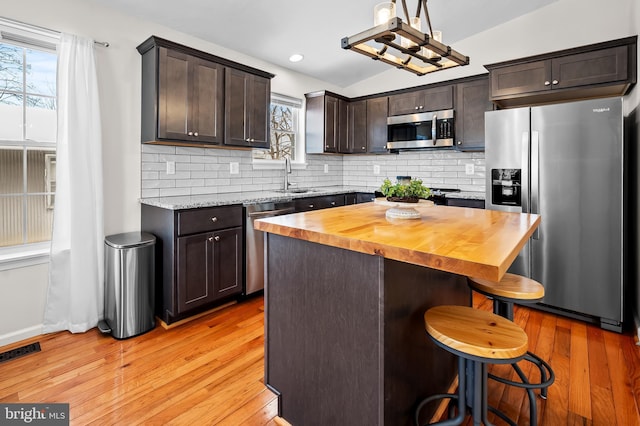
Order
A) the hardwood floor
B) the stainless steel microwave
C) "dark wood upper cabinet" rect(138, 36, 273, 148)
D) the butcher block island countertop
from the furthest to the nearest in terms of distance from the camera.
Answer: the stainless steel microwave → "dark wood upper cabinet" rect(138, 36, 273, 148) → the hardwood floor → the butcher block island countertop

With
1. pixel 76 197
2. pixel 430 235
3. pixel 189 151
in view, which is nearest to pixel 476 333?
pixel 430 235

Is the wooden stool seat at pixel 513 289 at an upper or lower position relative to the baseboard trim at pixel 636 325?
upper

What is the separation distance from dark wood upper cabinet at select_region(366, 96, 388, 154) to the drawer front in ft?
7.71

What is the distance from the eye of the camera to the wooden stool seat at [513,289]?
1651mm

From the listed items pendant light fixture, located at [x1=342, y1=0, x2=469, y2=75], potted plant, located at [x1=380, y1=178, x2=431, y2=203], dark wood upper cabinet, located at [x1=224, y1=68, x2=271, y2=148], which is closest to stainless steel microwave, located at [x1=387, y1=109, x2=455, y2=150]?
dark wood upper cabinet, located at [x1=224, y1=68, x2=271, y2=148]

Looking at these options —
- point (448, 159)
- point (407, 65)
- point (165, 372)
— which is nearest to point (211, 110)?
point (407, 65)

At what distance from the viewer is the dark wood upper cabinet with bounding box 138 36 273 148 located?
280cm

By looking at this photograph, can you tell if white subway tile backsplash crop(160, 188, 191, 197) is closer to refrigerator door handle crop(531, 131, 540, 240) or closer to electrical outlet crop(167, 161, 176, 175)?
electrical outlet crop(167, 161, 176, 175)

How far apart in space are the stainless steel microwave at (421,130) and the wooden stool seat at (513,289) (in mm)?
2486

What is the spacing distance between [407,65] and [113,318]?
2.67m

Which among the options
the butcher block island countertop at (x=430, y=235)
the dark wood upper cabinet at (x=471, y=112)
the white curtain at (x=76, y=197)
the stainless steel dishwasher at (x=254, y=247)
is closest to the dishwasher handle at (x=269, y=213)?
the stainless steel dishwasher at (x=254, y=247)

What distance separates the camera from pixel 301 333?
154 cm

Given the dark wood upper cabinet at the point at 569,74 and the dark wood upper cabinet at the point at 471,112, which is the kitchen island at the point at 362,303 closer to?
the dark wood upper cabinet at the point at 569,74

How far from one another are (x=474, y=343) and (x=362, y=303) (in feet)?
1.33
